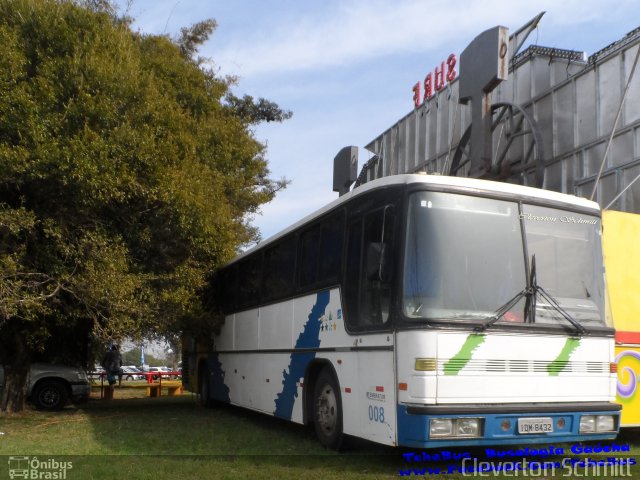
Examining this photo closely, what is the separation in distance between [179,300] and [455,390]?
752cm

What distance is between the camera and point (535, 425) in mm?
6961

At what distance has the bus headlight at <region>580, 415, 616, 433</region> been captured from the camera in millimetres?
7281

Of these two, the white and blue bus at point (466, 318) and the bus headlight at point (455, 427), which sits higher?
the white and blue bus at point (466, 318)

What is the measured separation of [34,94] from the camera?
11.1m

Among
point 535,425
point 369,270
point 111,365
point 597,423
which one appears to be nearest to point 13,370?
point 111,365

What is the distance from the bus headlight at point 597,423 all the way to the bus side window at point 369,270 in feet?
7.68

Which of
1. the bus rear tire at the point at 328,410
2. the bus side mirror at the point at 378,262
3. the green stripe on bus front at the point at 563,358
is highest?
the bus side mirror at the point at 378,262

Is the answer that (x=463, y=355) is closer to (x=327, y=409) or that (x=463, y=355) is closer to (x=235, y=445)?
(x=327, y=409)

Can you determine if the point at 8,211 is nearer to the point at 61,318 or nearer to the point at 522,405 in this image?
the point at 61,318

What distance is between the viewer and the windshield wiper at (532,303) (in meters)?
7.04

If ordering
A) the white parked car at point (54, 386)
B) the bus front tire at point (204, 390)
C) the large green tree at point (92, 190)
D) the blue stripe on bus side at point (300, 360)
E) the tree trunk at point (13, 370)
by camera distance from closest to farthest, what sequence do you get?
the blue stripe on bus side at point (300, 360), the large green tree at point (92, 190), the tree trunk at point (13, 370), the bus front tire at point (204, 390), the white parked car at point (54, 386)

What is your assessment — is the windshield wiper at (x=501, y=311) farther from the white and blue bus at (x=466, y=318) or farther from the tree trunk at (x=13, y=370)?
the tree trunk at (x=13, y=370)

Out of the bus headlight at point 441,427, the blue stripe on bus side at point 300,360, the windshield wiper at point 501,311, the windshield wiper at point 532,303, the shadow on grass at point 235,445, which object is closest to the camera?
the bus headlight at point 441,427

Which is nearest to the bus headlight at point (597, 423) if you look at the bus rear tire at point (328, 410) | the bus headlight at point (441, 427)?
the bus headlight at point (441, 427)
